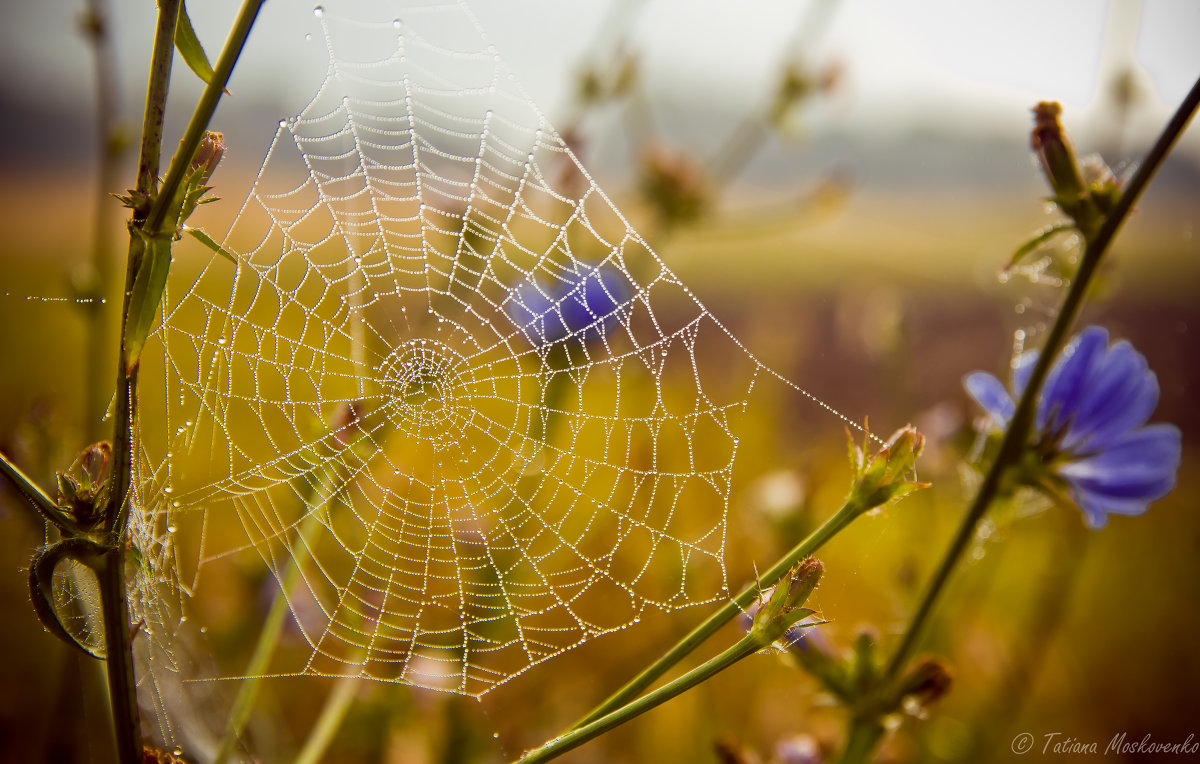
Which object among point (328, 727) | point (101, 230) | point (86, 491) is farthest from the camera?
point (101, 230)

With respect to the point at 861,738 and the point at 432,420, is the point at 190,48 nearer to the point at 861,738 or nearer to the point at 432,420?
the point at 861,738

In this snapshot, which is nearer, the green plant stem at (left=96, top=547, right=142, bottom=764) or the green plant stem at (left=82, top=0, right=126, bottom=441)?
the green plant stem at (left=96, top=547, right=142, bottom=764)

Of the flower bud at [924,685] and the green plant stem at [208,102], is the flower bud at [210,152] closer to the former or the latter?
the green plant stem at [208,102]

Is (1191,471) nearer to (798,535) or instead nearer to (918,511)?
(918,511)

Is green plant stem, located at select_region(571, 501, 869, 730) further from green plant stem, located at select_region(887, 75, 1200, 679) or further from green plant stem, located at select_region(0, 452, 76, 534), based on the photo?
green plant stem, located at select_region(0, 452, 76, 534)

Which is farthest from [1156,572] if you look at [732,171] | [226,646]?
[226,646]

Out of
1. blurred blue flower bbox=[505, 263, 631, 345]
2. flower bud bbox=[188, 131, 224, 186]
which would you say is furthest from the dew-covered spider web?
flower bud bbox=[188, 131, 224, 186]

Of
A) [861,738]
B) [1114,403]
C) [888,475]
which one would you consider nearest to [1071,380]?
[1114,403]
